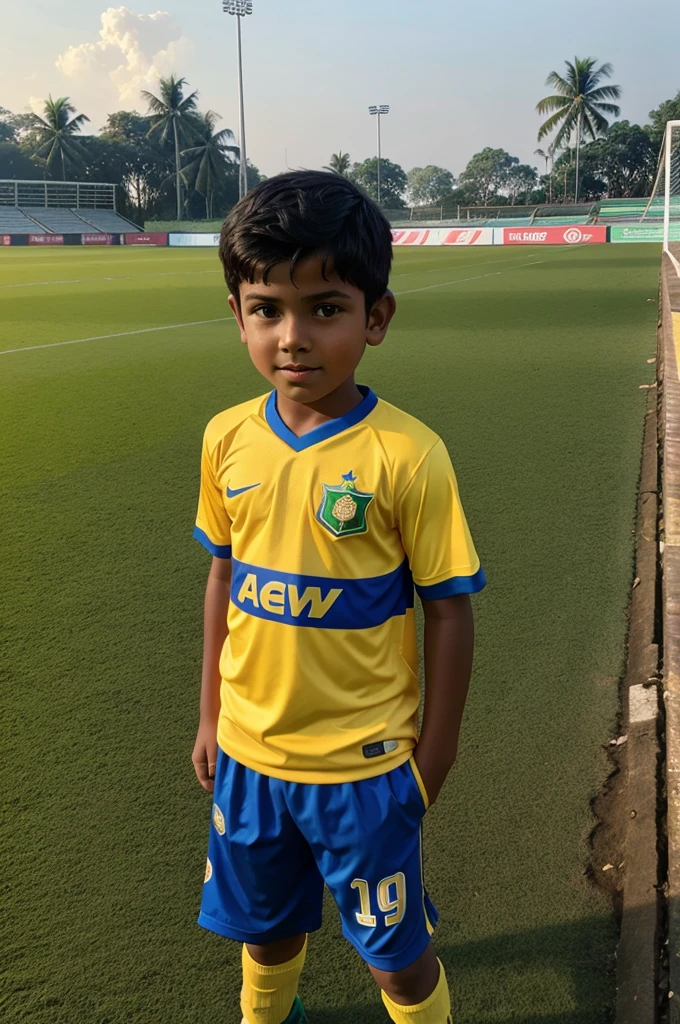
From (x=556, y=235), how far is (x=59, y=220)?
105 ft

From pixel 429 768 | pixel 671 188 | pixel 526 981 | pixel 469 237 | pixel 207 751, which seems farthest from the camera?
pixel 469 237

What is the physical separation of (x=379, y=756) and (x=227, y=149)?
71.9 meters

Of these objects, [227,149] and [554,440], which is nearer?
[554,440]

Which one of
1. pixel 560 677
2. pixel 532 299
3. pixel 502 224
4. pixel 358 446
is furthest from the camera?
pixel 502 224

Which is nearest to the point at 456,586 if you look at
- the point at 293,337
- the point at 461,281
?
the point at 293,337

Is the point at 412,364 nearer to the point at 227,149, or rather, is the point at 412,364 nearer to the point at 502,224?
the point at 502,224

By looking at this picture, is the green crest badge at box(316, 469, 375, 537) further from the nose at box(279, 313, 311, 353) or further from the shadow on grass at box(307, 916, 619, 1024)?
the shadow on grass at box(307, 916, 619, 1024)

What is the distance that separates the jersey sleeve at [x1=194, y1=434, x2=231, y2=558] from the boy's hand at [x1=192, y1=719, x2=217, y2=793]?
325 mm

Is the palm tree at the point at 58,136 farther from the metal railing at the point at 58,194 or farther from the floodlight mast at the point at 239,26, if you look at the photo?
the floodlight mast at the point at 239,26

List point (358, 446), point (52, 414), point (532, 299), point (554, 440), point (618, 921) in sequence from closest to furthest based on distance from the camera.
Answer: point (358, 446), point (618, 921), point (554, 440), point (52, 414), point (532, 299)

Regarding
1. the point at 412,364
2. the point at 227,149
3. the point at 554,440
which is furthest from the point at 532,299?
the point at 227,149

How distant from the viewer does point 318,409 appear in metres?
1.47

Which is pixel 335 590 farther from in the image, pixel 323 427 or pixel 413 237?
pixel 413 237

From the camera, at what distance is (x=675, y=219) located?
75.3ft
